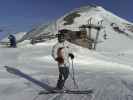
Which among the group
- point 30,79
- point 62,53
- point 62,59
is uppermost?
point 62,53

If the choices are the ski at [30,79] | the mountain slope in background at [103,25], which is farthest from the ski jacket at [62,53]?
the mountain slope in background at [103,25]

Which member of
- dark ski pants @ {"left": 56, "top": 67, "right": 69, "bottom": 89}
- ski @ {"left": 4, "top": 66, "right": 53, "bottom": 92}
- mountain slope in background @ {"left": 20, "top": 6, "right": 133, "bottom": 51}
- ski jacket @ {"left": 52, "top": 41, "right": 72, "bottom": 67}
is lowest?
mountain slope in background @ {"left": 20, "top": 6, "right": 133, "bottom": 51}

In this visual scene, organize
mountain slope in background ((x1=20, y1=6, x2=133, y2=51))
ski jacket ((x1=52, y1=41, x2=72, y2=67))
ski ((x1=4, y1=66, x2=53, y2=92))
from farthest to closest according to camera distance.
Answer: mountain slope in background ((x1=20, y1=6, x2=133, y2=51)) < ski ((x1=4, y1=66, x2=53, y2=92)) < ski jacket ((x1=52, y1=41, x2=72, y2=67))

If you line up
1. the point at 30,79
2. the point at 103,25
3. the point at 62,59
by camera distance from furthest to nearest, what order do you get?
the point at 103,25 → the point at 30,79 → the point at 62,59

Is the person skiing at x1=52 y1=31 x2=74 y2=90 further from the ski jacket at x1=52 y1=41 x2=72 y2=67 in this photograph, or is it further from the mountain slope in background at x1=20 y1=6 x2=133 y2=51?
the mountain slope in background at x1=20 y1=6 x2=133 y2=51

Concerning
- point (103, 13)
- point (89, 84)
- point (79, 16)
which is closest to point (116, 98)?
point (89, 84)

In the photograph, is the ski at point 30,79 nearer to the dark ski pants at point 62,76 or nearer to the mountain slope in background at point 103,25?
the dark ski pants at point 62,76

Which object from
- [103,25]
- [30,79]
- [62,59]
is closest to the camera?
[62,59]


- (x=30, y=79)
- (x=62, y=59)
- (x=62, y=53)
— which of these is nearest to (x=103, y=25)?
(x=30, y=79)

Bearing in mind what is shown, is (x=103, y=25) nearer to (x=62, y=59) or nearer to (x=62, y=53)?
A: (x=62, y=53)

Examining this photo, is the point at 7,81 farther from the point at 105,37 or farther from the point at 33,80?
the point at 105,37

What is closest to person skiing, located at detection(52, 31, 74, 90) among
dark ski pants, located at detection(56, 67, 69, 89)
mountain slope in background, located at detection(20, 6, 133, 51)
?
dark ski pants, located at detection(56, 67, 69, 89)

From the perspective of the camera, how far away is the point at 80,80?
1532 cm

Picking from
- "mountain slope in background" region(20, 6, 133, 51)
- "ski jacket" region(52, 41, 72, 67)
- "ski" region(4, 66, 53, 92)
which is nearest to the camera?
"ski jacket" region(52, 41, 72, 67)
